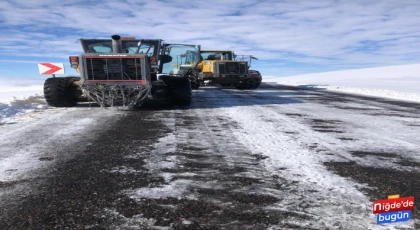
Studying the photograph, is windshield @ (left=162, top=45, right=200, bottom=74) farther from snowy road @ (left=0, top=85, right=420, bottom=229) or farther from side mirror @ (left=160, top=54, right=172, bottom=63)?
snowy road @ (left=0, top=85, right=420, bottom=229)

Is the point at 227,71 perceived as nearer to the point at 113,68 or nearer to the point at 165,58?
the point at 165,58

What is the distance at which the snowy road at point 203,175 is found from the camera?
78.2 inches

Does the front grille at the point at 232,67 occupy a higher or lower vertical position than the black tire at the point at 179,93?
higher

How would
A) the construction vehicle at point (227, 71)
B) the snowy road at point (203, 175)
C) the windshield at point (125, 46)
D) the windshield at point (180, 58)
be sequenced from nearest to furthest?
the snowy road at point (203, 175) → the windshield at point (125, 46) → the windshield at point (180, 58) → the construction vehicle at point (227, 71)

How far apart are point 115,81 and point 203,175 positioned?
18.1ft

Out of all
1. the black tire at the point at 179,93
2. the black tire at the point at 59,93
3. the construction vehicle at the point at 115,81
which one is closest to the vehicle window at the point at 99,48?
the construction vehicle at the point at 115,81

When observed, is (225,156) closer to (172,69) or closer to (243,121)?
(243,121)

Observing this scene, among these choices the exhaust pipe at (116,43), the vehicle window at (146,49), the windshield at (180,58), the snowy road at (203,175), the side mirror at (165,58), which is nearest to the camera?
the snowy road at (203,175)

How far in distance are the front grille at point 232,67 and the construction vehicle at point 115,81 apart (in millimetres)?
8270

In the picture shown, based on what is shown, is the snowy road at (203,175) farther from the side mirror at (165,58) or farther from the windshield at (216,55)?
the windshield at (216,55)

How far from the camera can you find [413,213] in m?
2.02

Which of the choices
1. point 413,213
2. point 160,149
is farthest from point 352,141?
point 160,149

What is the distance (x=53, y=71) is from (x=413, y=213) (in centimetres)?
989

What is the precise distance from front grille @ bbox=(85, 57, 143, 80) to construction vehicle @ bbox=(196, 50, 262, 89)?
912 centimetres
